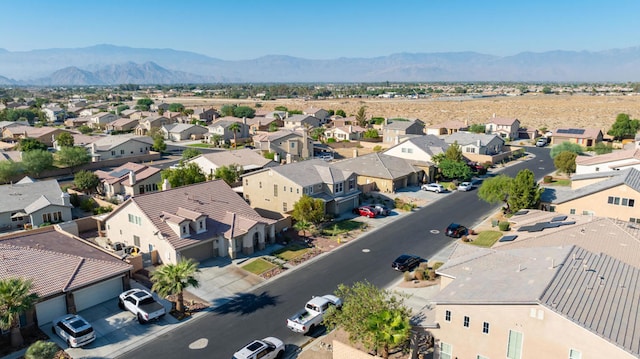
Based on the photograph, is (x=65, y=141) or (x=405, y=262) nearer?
(x=405, y=262)

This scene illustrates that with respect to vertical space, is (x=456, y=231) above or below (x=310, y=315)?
above

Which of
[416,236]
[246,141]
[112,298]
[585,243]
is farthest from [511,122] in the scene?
[112,298]

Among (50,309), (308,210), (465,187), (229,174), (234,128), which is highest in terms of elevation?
(234,128)

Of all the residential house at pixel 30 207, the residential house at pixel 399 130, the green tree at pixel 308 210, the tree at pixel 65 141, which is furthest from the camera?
the residential house at pixel 399 130

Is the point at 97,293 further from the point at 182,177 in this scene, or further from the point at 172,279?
the point at 182,177

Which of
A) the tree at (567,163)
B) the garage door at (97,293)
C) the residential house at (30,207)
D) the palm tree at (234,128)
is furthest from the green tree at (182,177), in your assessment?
the tree at (567,163)

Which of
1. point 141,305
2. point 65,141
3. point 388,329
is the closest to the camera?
point 388,329

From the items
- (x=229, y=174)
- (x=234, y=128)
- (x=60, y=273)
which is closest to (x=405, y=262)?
(x=60, y=273)

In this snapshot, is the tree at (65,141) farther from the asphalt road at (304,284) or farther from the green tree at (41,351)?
the green tree at (41,351)
